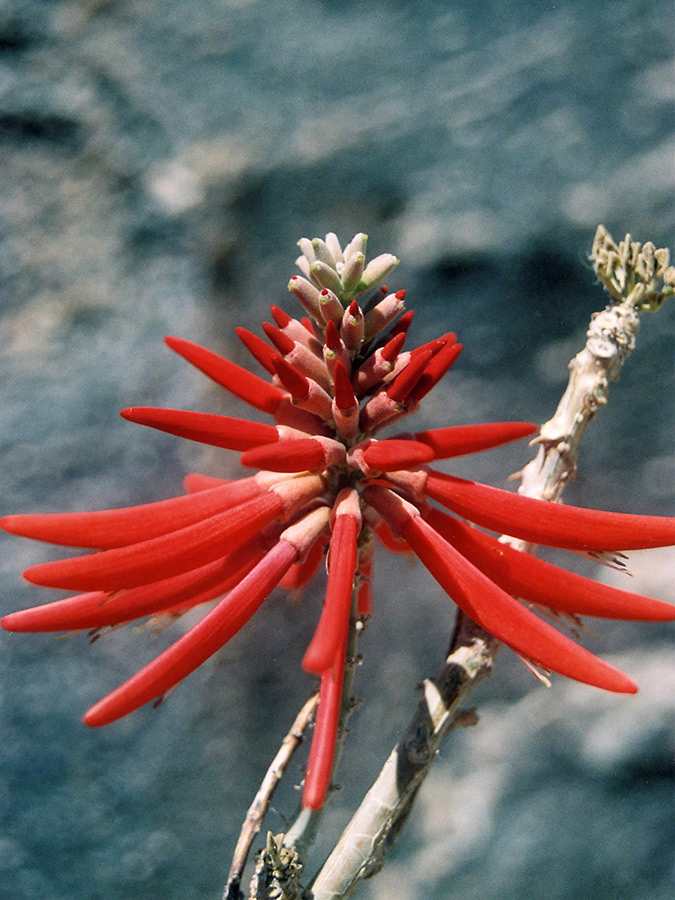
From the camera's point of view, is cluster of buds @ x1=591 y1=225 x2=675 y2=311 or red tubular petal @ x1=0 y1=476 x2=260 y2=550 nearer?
red tubular petal @ x1=0 y1=476 x2=260 y2=550

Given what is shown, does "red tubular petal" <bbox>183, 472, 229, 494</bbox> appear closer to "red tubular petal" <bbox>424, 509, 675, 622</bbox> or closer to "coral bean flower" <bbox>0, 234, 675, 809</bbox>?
"coral bean flower" <bbox>0, 234, 675, 809</bbox>

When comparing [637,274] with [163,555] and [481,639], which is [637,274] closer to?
[481,639]

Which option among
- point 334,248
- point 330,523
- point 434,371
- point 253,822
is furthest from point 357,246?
point 253,822

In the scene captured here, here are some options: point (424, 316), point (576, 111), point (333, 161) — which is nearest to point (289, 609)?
point (424, 316)

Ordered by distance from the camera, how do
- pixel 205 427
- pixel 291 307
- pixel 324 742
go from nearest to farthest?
pixel 324 742 < pixel 205 427 < pixel 291 307

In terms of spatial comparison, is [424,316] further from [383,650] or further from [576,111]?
[383,650]

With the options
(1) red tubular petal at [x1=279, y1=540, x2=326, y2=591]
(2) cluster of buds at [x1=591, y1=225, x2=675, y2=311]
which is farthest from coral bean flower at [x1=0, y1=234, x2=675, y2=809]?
(2) cluster of buds at [x1=591, y1=225, x2=675, y2=311]

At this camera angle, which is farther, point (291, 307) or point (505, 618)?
point (291, 307)
